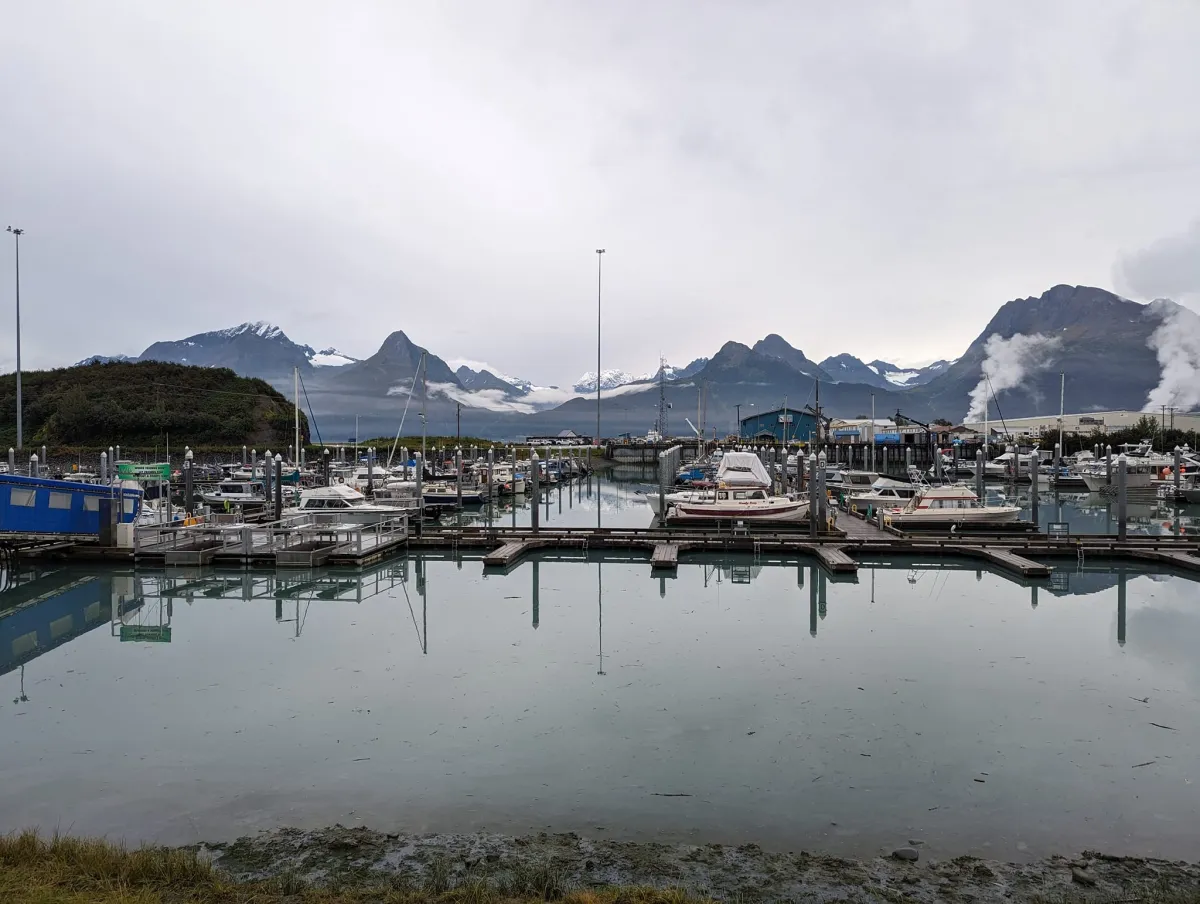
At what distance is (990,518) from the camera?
3117 centimetres

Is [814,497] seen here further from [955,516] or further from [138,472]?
[138,472]

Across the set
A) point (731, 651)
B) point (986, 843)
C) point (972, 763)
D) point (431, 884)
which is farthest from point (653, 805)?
point (731, 651)

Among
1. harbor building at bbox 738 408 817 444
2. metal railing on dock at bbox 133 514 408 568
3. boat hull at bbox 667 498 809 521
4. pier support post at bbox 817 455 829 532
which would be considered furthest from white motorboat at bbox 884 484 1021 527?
harbor building at bbox 738 408 817 444

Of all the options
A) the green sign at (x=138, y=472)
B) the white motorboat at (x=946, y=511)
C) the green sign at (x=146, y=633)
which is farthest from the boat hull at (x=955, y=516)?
the green sign at (x=138, y=472)

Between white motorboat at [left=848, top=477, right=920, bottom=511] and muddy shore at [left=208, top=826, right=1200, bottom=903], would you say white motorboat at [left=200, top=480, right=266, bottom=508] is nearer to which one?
white motorboat at [left=848, top=477, right=920, bottom=511]

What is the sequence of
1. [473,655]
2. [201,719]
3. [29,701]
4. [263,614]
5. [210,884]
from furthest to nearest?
[263,614]
[473,655]
[29,701]
[201,719]
[210,884]

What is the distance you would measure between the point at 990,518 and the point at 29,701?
31.0 metres

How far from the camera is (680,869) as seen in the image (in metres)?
7.05

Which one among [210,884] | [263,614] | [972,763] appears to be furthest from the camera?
[263,614]

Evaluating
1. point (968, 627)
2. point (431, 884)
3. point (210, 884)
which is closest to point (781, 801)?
point (431, 884)

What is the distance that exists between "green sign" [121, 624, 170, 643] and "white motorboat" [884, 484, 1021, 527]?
82.9 ft

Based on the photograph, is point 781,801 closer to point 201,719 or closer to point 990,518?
point 201,719

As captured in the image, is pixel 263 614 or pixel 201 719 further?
pixel 263 614

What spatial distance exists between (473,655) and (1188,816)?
1052 cm
